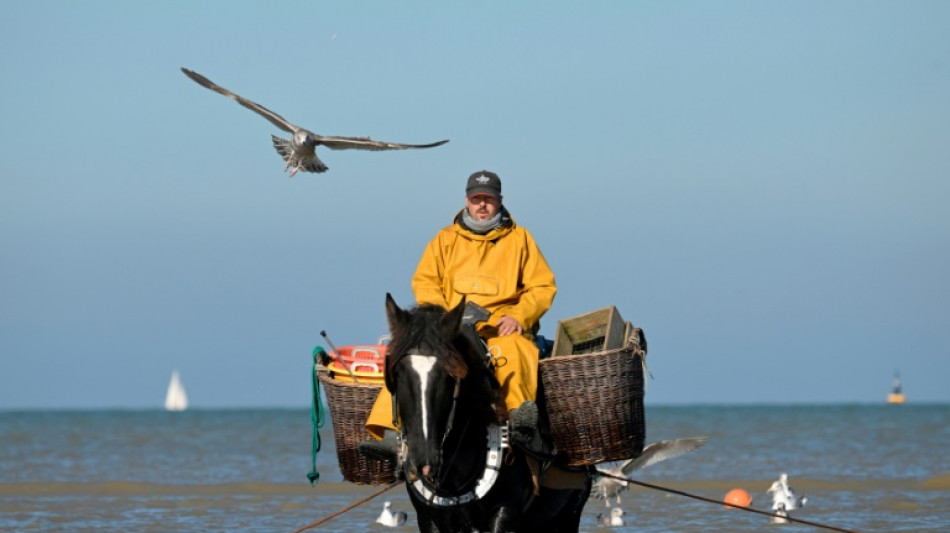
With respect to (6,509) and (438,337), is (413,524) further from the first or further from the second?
(438,337)

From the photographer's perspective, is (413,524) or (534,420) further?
(413,524)

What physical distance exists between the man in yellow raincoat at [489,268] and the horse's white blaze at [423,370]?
902 mm

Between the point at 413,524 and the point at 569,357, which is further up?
the point at 569,357

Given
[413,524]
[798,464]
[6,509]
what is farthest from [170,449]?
[413,524]

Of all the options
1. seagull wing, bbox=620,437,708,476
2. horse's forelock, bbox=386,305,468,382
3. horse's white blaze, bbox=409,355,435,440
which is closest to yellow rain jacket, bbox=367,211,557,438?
horse's forelock, bbox=386,305,468,382

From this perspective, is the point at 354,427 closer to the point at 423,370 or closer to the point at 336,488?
the point at 423,370

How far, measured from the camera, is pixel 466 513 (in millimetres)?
6832

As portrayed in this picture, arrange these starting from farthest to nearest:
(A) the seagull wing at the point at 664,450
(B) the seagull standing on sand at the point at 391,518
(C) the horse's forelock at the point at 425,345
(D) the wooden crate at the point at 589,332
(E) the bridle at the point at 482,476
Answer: (B) the seagull standing on sand at the point at 391,518 → (A) the seagull wing at the point at 664,450 → (D) the wooden crate at the point at 589,332 → (E) the bridle at the point at 482,476 → (C) the horse's forelock at the point at 425,345

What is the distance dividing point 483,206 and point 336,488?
1397 centimetres

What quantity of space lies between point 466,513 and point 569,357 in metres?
0.92

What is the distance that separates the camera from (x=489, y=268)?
7.50 m

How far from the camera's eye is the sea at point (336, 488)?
14.6 meters

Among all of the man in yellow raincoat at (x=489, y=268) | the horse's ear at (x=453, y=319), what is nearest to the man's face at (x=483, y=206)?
the man in yellow raincoat at (x=489, y=268)

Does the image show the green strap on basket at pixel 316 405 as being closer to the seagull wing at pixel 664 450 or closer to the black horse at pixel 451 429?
the black horse at pixel 451 429
